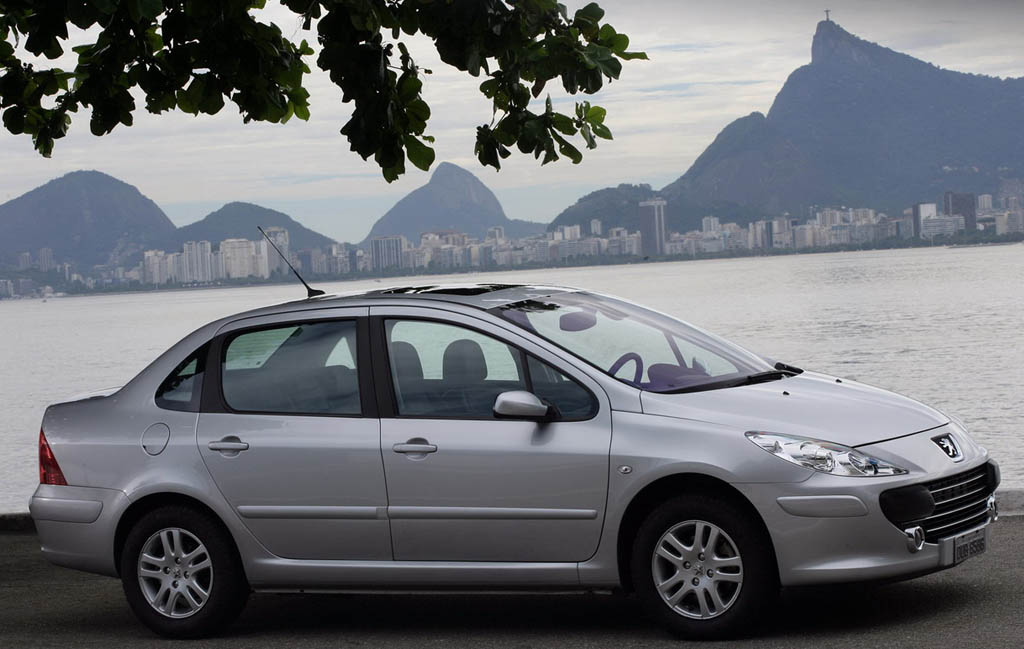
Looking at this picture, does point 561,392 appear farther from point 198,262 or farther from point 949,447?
point 198,262

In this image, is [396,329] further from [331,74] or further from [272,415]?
[331,74]

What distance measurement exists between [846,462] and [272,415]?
2.65 meters

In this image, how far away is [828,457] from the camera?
5.87 metres

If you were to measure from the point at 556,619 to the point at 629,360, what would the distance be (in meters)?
1.33

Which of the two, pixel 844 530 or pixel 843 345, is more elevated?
pixel 844 530

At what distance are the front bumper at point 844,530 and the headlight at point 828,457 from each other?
1.4 inches

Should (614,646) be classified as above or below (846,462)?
below

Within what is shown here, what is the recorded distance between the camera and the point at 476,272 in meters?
177

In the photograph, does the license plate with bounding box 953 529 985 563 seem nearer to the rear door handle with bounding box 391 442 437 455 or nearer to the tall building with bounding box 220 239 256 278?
the rear door handle with bounding box 391 442 437 455

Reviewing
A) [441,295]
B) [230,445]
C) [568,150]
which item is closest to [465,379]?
[441,295]

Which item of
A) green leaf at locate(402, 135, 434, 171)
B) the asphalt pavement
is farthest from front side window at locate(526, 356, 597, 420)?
green leaf at locate(402, 135, 434, 171)

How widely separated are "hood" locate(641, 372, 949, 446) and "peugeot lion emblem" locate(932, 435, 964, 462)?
0.08m

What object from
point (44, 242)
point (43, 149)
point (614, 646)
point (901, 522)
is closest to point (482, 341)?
point (614, 646)

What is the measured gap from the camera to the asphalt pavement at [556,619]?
20.1ft
